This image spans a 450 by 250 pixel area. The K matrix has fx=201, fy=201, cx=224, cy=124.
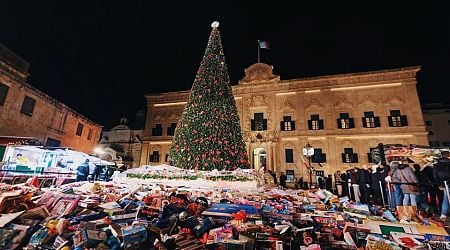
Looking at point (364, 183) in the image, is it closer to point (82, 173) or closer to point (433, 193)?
point (433, 193)

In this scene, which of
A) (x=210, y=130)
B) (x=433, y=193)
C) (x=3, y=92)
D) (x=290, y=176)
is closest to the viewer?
(x=433, y=193)

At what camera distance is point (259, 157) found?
2158 centimetres

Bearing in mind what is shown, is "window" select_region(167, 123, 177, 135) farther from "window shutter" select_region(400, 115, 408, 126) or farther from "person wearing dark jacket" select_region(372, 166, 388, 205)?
"window shutter" select_region(400, 115, 408, 126)

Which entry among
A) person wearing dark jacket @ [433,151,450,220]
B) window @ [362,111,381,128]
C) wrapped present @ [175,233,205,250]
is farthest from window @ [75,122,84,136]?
window @ [362,111,381,128]

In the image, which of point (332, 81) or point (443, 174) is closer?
point (443, 174)

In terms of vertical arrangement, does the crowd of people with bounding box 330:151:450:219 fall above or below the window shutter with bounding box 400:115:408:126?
below

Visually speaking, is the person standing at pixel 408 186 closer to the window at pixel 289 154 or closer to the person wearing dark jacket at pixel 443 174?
the person wearing dark jacket at pixel 443 174

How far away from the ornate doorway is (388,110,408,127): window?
1192cm

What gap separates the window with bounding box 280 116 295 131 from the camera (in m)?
20.8

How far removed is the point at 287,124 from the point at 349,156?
631 centimetres

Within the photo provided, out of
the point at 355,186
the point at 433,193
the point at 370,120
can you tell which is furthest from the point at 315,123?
the point at 433,193

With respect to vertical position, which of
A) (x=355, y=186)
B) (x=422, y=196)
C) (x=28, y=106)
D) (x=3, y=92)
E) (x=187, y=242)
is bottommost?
(x=187, y=242)

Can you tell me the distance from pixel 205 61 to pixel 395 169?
974 centimetres

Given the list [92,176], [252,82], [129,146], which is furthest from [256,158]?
[129,146]
